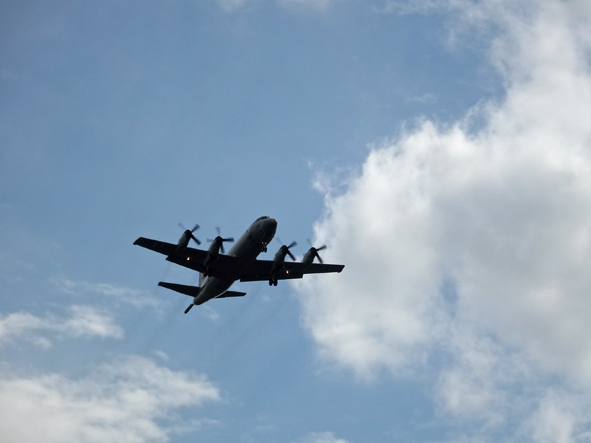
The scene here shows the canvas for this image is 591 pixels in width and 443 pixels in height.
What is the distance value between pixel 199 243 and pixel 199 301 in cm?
967

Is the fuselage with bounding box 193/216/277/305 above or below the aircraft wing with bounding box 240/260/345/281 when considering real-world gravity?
below

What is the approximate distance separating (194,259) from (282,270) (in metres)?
10.3

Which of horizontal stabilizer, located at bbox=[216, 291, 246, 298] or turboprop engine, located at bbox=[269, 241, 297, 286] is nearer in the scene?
turboprop engine, located at bbox=[269, 241, 297, 286]

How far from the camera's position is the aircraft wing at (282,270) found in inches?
2835

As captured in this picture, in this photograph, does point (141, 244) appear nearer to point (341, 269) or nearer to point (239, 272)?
point (239, 272)

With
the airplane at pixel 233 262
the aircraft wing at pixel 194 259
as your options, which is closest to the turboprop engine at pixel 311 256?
the airplane at pixel 233 262

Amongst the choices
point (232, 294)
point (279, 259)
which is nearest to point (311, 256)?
point (279, 259)

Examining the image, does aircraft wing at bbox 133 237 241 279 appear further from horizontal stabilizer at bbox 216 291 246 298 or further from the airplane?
horizontal stabilizer at bbox 216 291 246 298

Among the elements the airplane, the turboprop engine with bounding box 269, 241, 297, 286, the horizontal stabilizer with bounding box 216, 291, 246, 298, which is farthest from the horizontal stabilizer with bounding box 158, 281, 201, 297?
the turboprop engine with bounding box 269, 241, 297, 286

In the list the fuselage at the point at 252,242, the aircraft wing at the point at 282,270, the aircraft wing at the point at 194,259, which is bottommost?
the aircraft wing at the point at 194,259

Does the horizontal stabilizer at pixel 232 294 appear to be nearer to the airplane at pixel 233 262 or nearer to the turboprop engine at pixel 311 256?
the airplane at pixel 233 262

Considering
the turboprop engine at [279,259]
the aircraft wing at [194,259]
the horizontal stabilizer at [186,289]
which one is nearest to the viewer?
the aircraft wing at [194,259]

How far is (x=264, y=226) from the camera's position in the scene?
2569 inches

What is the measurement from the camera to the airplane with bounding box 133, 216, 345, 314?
66250 mm
